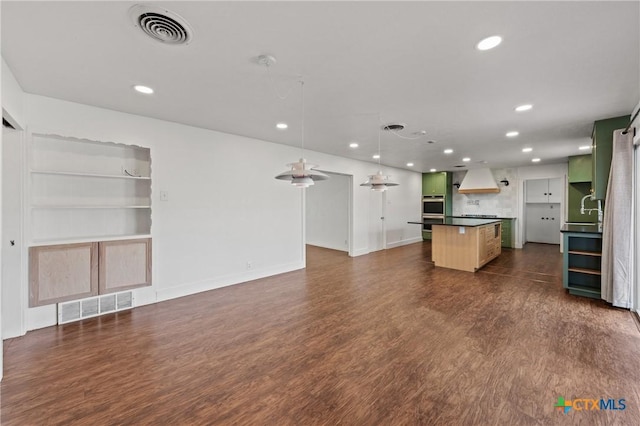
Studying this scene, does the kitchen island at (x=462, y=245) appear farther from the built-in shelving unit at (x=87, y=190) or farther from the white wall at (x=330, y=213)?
the built-in shelving unit at (x=87, y=190)

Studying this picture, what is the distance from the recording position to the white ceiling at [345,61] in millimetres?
1731

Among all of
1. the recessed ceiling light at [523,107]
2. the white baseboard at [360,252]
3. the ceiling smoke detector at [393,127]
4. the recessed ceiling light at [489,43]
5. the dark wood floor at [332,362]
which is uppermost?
the ceiling smoke detector at [393,127]

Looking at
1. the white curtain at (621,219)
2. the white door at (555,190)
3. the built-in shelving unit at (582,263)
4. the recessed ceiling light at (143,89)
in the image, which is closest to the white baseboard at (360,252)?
→ the built-in shelving unit at (582,263)

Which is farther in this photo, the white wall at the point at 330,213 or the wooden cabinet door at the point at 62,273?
the white wall at the point at 330,213

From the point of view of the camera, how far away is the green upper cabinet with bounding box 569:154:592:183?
629 cm

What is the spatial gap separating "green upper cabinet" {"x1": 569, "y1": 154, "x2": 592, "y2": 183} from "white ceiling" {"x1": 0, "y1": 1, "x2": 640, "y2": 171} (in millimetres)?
3242

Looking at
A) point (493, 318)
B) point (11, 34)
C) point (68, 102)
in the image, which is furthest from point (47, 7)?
point (493, 318)

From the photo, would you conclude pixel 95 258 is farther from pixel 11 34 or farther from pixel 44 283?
pixel 11 34

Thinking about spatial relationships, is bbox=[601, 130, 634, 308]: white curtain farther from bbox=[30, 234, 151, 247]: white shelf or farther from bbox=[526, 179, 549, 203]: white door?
bbox=[526, 179, 549, 203]: white door

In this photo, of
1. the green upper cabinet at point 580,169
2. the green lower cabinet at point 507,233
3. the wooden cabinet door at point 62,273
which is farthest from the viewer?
the green lower cabinet at point 507,233

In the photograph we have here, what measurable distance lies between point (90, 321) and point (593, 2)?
17.4ft

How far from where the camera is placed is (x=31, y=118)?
9.86 feet

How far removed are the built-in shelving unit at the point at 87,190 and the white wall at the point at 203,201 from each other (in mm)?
188

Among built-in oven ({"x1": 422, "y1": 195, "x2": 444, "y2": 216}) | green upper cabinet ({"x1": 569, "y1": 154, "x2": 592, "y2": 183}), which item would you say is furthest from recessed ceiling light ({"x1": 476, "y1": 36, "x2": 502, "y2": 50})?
built-in oven ({"x1": 422, "y1": 195, "x2": 444, "y2": 216})
